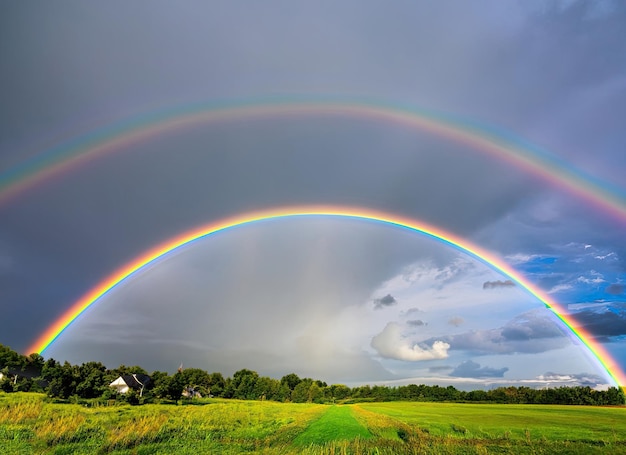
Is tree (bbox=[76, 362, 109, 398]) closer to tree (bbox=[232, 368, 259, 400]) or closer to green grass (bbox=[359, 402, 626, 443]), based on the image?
green grass (bbox=[359, 402, 626, 443])

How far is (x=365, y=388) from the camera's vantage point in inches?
7293

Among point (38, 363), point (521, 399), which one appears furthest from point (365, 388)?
point (38, 363)

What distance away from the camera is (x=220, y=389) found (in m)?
159

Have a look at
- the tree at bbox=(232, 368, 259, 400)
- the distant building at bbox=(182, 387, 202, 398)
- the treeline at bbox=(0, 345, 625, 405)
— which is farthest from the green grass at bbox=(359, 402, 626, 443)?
the tree at bbox=(232, 368, 259, 400)

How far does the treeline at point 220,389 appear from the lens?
68875 mm

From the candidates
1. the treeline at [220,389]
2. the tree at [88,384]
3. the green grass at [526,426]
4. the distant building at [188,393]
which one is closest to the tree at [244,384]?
the treeline at [220,389]

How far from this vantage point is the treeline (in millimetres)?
68875

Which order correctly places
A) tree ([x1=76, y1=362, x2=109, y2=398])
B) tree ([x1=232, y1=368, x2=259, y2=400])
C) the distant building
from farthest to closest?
tree ([x1=232, y1=368, x2=259, y2=400])
the distant building
tree ([x1=76, y1=362, x2=109, y2=398])

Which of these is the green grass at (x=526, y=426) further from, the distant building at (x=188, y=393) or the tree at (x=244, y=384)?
the tree at (x=244, y=384)

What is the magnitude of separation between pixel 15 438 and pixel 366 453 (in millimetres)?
18627

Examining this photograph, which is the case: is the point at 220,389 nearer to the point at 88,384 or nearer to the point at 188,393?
the point at 188,393

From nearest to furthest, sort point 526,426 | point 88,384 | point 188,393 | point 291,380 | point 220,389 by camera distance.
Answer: point 526,426 < point 88,384 < point 188,393 < point 220,389 < point 291,380

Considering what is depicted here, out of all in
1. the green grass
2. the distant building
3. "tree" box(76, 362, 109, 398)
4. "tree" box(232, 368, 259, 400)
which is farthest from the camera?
"tree" box(232, 368, 259, 400)

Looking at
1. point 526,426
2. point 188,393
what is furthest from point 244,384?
point 526,426
